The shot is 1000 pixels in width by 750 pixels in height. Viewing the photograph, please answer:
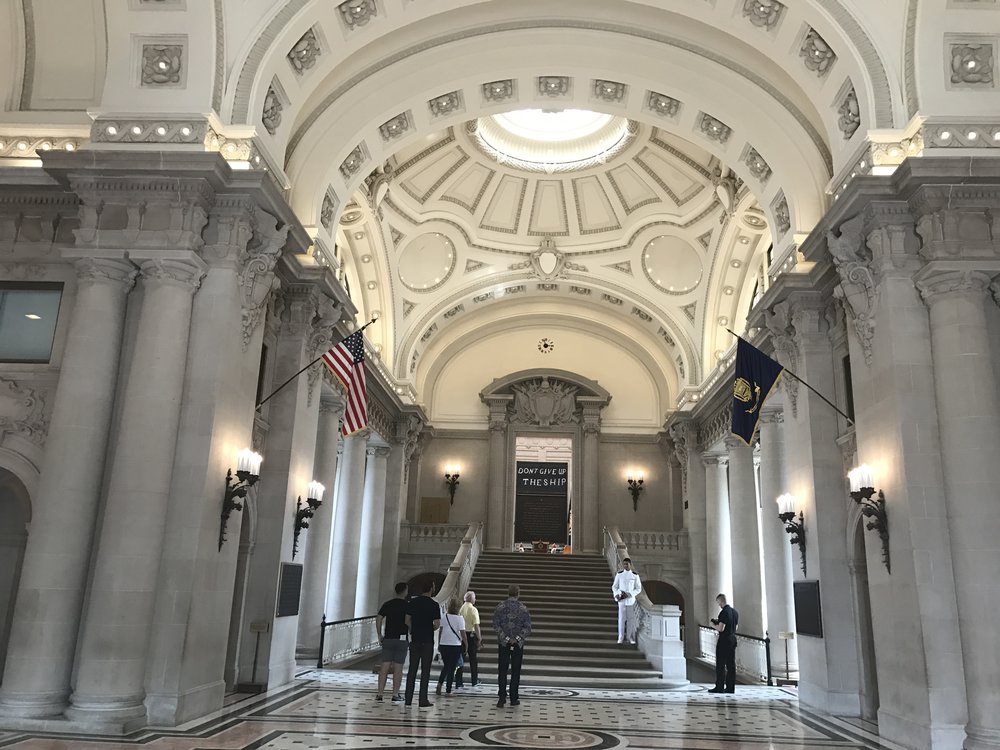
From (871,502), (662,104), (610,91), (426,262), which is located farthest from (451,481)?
(871,502)

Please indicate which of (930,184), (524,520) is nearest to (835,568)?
(930,184)

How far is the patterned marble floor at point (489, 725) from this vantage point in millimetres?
7918

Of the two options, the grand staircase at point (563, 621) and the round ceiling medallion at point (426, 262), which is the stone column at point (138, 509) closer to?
the grand staircase at point (563, 621)

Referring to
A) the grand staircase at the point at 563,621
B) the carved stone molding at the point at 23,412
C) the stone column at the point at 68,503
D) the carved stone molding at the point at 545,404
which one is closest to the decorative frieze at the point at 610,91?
the stone column at the point at 68,503

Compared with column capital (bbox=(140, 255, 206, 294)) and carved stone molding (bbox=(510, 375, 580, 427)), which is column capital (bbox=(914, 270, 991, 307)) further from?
carved stone molding (bbox=(510, 375, 580, 427))

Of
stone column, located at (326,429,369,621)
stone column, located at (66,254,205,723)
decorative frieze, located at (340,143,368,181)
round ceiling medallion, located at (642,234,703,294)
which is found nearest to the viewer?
stone column, located at (66,254,205,723)

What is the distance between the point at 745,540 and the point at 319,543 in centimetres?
953

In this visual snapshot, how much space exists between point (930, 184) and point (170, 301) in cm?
948

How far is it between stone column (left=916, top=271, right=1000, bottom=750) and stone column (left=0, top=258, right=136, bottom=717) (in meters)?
9.94

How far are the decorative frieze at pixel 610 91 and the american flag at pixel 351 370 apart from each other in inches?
245

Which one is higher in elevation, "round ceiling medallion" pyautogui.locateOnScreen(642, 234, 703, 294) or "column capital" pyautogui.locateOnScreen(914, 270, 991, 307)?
"round ceiling medallion" pyautogui.locateOnScreen(642, 234, 703, 294)

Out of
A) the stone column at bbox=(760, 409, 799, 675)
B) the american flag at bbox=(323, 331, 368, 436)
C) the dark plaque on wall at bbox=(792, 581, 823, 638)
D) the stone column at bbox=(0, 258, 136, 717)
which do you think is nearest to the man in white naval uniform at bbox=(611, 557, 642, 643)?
the stone column at bbox=(760, 409, 799, 675)

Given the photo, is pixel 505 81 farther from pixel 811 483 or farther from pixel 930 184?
pixel 811 483

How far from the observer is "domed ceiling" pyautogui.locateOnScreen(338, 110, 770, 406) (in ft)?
62.4
